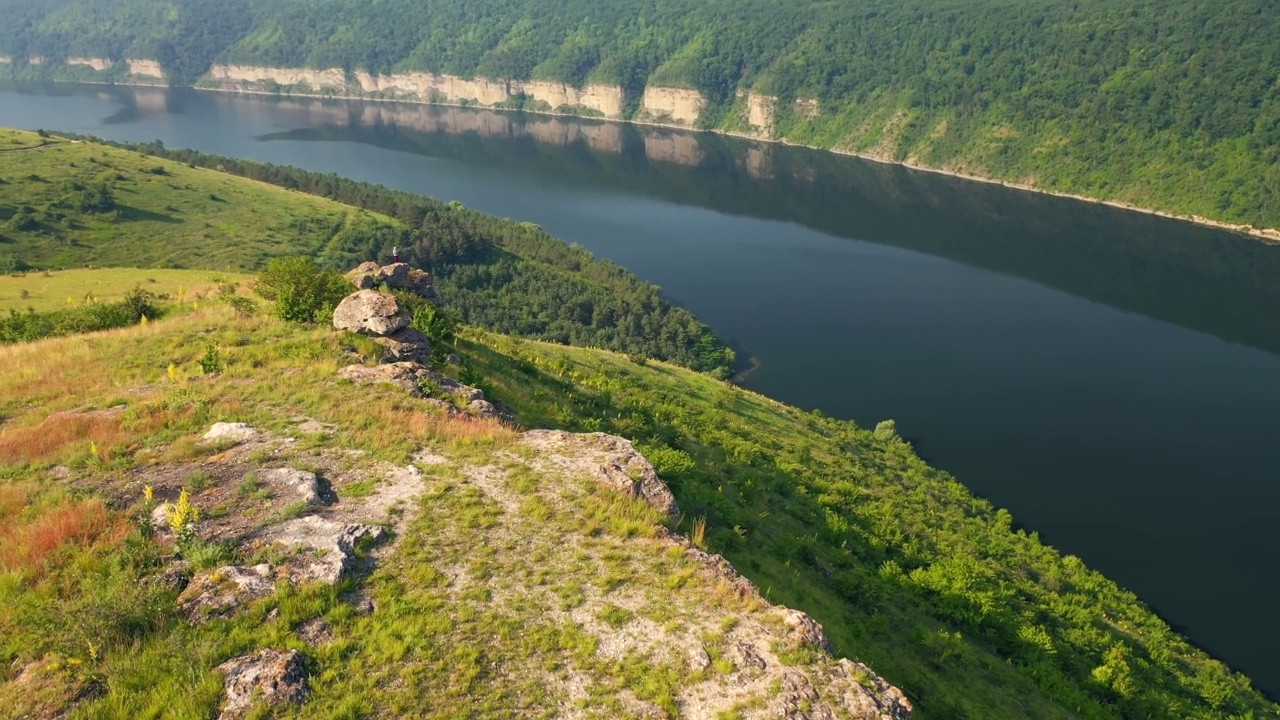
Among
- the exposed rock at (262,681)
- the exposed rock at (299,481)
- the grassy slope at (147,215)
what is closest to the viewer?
the exposed rock at (262,681)

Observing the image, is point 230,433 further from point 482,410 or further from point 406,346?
point 406,346

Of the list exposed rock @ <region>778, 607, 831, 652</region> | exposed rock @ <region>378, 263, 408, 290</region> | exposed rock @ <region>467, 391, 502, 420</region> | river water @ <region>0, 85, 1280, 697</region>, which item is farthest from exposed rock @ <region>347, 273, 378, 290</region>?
river water @ <region>0, 85, 1280, 697</region>

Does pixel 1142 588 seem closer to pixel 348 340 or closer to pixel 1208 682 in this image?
pixel 1208 682

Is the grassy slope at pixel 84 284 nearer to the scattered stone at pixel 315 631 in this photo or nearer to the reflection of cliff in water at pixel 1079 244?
the scattered stone at pixel 315 631

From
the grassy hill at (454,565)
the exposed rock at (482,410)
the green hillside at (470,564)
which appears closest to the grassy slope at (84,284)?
the green hillside at (470,564)

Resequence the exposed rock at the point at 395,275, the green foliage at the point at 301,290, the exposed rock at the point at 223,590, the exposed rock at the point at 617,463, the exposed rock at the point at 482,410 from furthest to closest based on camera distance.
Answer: the exposed rock at the point at 395,275
the green foliage at the point at 301,290
the exposed rock at the point at 482,410
the exposed rock at the point at 617,463
the exposed rock at the point at 223,590

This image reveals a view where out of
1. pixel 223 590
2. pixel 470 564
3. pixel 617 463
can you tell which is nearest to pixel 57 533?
pixel 223 590
